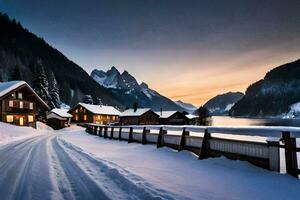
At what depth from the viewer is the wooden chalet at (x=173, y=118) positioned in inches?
3799

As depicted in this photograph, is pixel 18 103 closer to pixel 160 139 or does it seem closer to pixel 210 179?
pixel 160 139

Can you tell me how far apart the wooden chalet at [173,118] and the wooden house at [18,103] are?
46.0 metres

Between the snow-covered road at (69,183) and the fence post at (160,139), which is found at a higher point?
the fence post at (160,139)

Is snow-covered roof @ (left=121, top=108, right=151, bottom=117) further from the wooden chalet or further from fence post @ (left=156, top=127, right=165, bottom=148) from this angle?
fence post @ (left=156, top=127, right=165, bottom=148)

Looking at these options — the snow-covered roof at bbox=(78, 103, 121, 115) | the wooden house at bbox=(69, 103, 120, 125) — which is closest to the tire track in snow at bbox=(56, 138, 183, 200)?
the wooden house at bbox=(69, 103, 120, 125)

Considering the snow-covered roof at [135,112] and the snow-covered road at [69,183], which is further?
the snow-covered roof at [135,112]

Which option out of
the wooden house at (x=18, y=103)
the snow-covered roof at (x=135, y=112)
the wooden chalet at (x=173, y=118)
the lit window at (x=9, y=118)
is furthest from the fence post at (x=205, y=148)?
the wooden chalet at (x=173, y=118)

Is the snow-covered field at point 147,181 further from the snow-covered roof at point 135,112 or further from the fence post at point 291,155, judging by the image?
the snow-covered roof at point 135,112

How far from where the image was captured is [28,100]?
194 ft

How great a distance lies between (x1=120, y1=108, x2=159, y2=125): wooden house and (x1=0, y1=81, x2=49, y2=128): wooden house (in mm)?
35302

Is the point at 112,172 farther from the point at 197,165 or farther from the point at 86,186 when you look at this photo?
the point at 197,165

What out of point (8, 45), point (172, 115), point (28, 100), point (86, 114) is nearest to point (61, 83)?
point (8, 45)

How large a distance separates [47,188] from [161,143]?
858cm

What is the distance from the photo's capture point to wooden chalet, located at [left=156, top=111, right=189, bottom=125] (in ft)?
317
